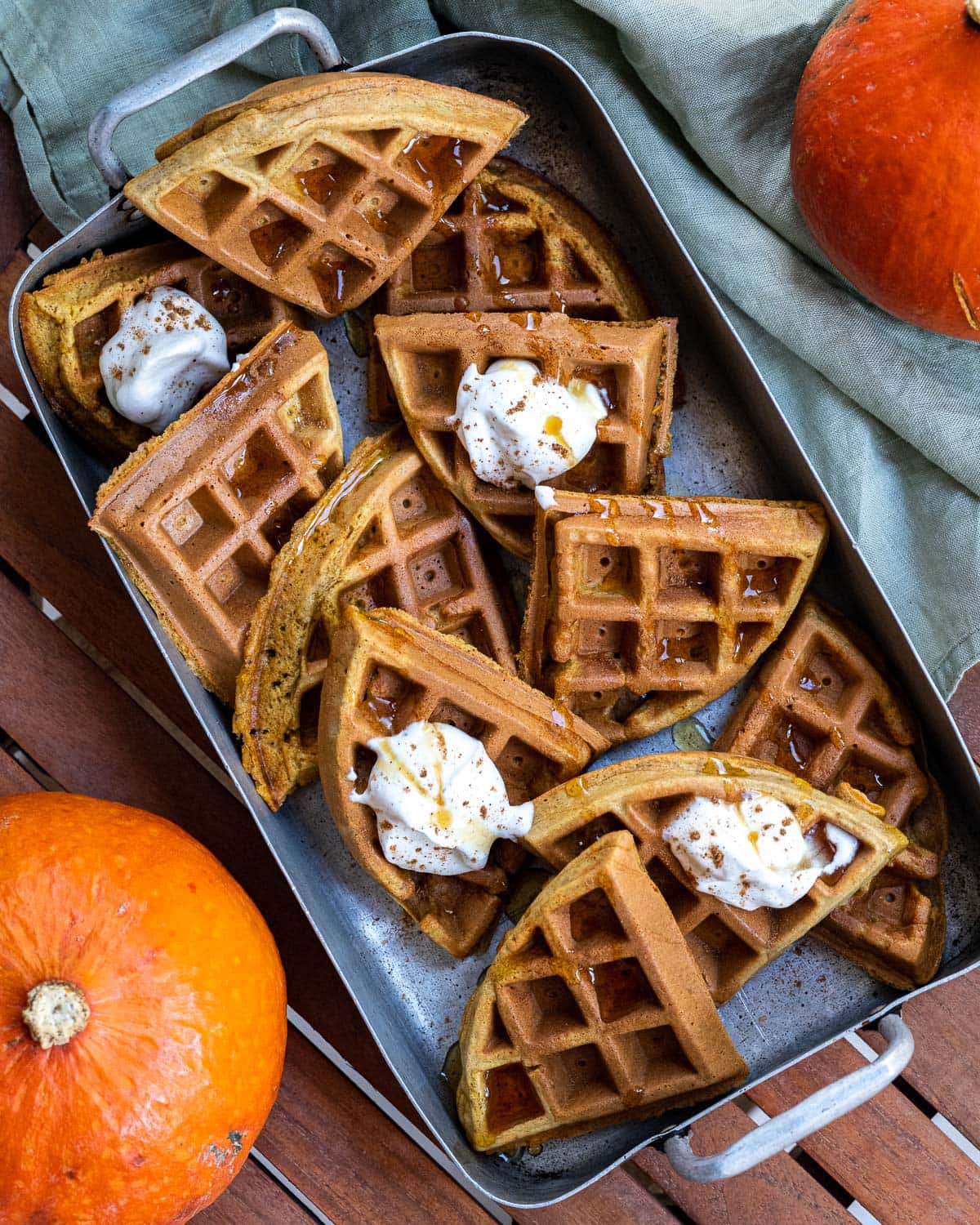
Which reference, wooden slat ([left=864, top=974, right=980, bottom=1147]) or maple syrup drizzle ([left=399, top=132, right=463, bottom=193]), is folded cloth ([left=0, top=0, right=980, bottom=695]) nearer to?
maple syrup drizzle ([left=399, top=132, right=463, bottom=193])

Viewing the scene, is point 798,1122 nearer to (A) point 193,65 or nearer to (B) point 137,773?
(B) point 137,773

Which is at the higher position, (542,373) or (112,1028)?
(542,373)

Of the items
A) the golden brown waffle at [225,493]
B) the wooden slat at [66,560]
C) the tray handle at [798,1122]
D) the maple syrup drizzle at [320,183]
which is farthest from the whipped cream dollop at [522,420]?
the tray handle at [798,1122]

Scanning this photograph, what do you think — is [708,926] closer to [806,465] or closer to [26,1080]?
[806,465]

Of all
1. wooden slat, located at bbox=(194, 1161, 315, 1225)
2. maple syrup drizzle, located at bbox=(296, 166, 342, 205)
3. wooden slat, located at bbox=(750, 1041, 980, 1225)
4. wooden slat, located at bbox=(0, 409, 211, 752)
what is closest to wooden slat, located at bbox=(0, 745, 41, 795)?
wooden slat, located at bbox=(0, 409, 211, 752)

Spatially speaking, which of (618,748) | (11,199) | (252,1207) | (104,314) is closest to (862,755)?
(618,748)
